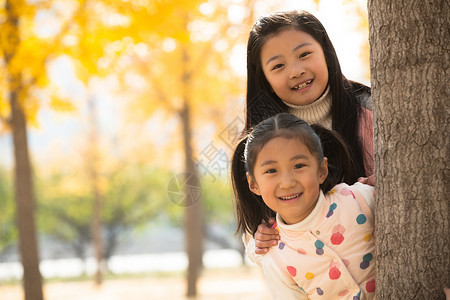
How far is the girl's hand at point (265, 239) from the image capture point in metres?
2.15

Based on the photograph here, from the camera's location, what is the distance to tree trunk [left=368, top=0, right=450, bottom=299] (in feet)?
5.61

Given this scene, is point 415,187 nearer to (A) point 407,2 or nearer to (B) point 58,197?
(A) point 407,2

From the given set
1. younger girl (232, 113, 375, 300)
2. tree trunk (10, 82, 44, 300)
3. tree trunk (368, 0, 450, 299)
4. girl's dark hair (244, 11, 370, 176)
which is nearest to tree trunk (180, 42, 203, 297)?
tree trunk (10, 82, 44, 300)

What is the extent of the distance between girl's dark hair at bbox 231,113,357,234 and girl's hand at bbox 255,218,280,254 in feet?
0.49

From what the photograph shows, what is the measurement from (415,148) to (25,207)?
5.96 m

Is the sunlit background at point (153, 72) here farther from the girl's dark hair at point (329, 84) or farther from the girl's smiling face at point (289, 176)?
the girl's smiling face at point (289, 176)

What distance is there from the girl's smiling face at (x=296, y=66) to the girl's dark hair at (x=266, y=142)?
0.25 m

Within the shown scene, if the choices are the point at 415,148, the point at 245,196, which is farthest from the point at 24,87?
the point at 415,148

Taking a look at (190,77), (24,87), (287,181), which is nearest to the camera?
(287,181)

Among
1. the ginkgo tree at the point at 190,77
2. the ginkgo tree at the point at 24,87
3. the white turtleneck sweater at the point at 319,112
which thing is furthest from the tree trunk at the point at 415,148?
the ginkgo tree at the point at 190,77

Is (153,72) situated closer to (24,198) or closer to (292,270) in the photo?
(24,198)

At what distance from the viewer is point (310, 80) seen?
2402 millimetres

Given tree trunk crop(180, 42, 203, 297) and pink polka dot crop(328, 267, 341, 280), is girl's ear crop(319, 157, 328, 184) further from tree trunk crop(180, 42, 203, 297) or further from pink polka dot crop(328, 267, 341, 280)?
tree trunk crop(180, 42, 203, 297)

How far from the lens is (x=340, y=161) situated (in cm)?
223
